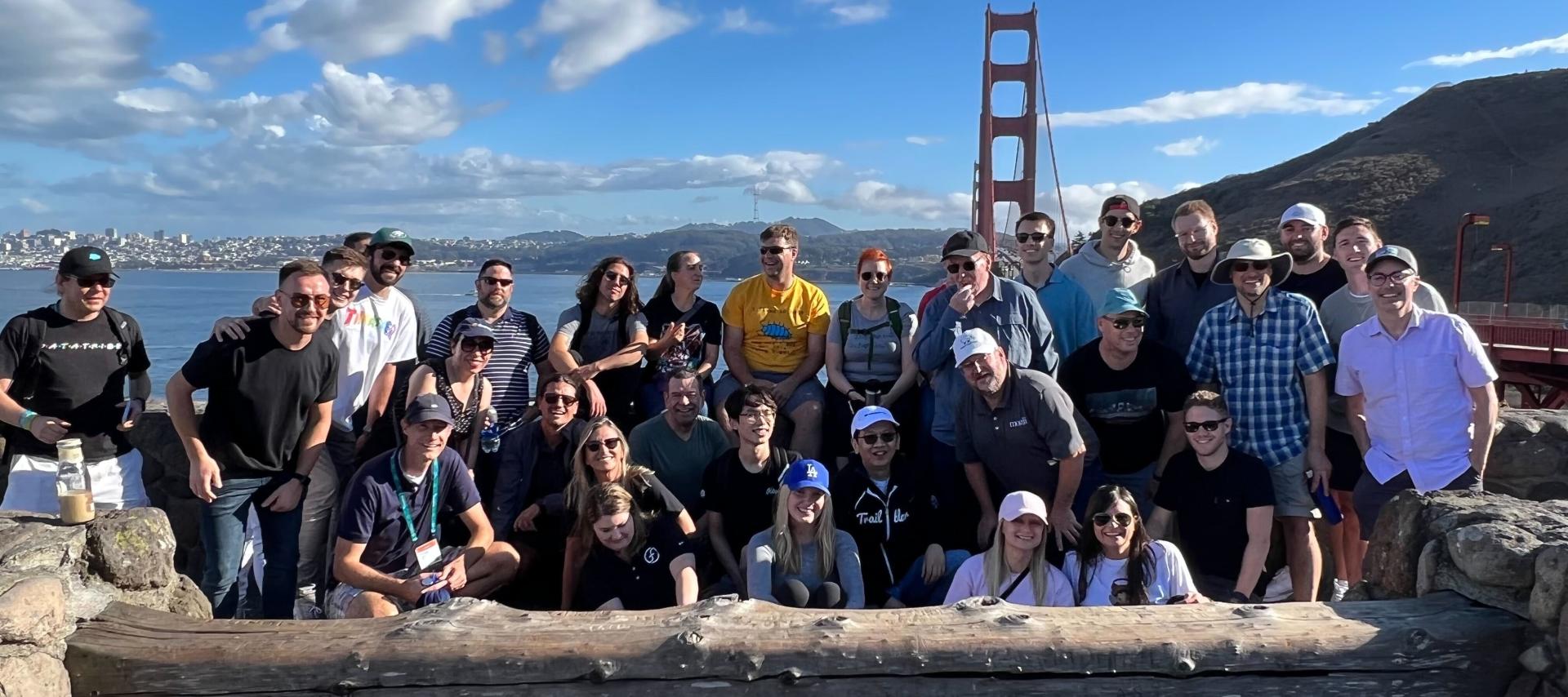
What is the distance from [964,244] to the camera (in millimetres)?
4371

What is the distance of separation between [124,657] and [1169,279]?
13.3 ft

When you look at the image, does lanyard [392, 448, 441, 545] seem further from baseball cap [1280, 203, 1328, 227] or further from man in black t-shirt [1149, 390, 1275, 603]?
baseball cap [1280, 203, 1328, 227]

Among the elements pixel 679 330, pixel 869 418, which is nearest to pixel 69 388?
pixel 679 330

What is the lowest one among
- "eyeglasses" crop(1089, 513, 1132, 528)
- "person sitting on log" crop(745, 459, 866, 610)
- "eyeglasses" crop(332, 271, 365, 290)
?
"person sitting on log" crop(745, 459, 866, 610)

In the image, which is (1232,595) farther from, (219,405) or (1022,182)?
(1022,182)

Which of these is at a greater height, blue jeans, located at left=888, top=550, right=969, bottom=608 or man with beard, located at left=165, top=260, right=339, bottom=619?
man with beard, located at left=165, top=260, right=339, bottom=619

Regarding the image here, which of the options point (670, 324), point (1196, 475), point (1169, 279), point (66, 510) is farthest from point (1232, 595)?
point (66, 510)

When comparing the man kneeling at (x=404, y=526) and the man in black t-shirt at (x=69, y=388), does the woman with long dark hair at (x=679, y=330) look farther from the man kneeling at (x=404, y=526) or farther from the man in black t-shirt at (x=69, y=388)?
the man in black t-shirt at (x=69, y=388)

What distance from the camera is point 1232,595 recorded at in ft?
11.8

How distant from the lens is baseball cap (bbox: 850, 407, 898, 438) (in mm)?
3930

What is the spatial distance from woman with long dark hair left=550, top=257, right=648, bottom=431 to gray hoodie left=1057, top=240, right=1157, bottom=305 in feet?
6.75

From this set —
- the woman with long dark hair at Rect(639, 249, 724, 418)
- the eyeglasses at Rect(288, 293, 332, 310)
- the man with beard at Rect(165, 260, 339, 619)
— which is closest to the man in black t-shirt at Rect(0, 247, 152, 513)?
the man with beard at Rect(165, 260, 339, 619)

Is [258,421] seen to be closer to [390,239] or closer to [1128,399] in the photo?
[390,239]

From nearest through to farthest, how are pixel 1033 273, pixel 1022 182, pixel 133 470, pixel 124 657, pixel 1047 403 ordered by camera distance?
1. pixel 124 657
2. pixel 1047 403
3. pixel 133 470
4. pixel 1033 273
5. pixel 1022 182
